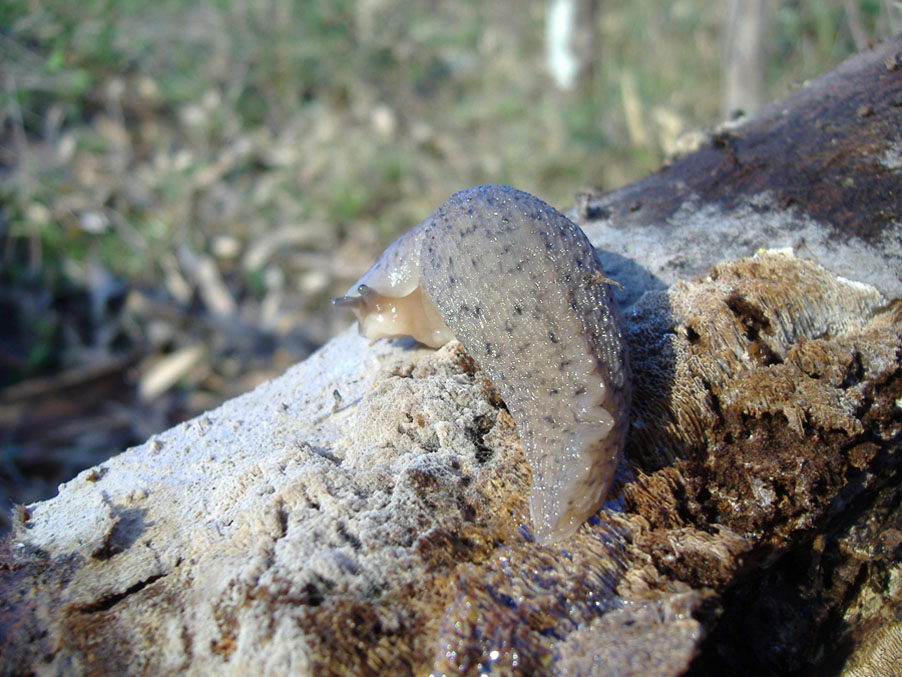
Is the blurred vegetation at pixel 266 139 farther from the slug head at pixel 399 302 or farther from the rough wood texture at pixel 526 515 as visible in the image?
the rough wood texture at pixel 526 515

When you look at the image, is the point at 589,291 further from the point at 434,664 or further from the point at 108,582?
the point at 108,582

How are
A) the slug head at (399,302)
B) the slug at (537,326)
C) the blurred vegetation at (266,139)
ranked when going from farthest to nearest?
the blurred vegetation at (266,139) < the slug head at (399,302) < the slug at (537,326)

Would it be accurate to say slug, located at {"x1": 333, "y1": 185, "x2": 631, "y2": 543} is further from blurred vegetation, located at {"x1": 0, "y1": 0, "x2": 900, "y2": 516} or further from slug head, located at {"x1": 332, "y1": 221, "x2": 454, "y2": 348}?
blurred vegetation, located at {"x1": 0, "y1": 0, "x2": 900, "y2": 516}

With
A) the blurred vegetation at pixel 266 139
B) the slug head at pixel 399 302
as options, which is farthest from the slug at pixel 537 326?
the blurred vegetation at pixel 266 139

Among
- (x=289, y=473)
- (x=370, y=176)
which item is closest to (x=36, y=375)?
(x=370, y=176)

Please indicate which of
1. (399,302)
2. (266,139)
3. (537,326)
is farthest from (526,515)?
(266,139)

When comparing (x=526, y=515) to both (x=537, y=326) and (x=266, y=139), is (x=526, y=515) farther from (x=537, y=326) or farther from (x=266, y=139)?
(x=266, y=139)
